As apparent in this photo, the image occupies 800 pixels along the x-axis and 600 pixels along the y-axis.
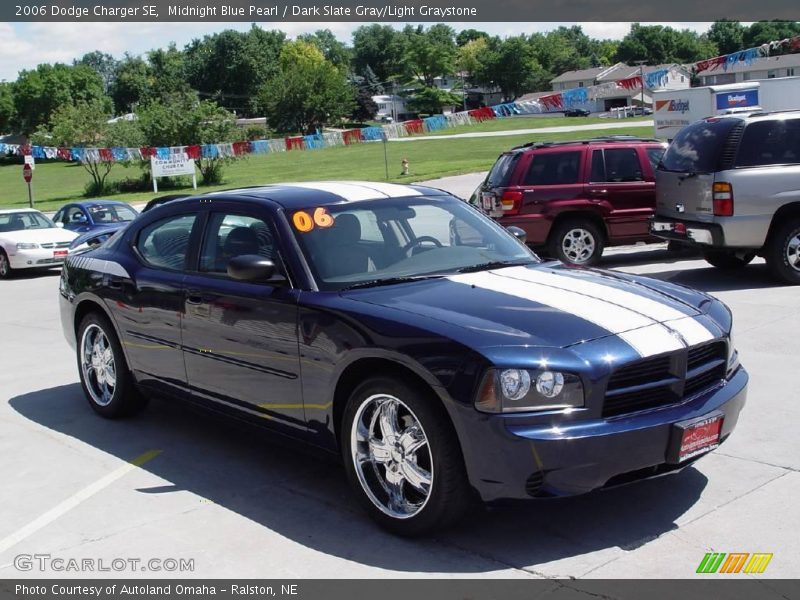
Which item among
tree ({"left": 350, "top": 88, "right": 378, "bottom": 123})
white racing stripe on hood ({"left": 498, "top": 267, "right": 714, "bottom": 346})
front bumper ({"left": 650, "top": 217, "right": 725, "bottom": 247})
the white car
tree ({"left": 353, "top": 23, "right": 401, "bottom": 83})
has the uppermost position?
tree ({"left": 353, "top": 23, "right": 401, "bottom": 83})

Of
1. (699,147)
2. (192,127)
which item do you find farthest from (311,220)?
(192,127)

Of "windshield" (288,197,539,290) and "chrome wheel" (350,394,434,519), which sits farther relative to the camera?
"windshield" (288,197,539,290)

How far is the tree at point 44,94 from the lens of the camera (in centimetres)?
12925

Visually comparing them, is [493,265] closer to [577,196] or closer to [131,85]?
[577,196]

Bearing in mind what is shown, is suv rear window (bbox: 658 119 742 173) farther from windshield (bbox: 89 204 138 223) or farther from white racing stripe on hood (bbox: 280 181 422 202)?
windshield (bbox: 89 204 138 223)

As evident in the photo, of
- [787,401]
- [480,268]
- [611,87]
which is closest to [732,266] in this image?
[787,401]

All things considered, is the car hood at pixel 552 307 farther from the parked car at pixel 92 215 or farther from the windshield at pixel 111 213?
the windshield at pixel 111 213

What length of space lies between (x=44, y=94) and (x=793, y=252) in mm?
133437

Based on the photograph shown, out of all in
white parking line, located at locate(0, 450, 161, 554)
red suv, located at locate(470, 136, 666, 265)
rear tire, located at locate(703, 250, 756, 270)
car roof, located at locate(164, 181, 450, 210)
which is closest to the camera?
white parking line, located at locate(0, 450, 161, 554)

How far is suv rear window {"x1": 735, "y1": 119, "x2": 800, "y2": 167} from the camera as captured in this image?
35.9ft

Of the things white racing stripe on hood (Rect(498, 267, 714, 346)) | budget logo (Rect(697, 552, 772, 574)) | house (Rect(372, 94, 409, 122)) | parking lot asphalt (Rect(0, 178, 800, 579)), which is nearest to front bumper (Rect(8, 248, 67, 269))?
parking lot asphalt (Rect(0, 178, 800, 579))

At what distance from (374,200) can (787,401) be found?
10.4 feet

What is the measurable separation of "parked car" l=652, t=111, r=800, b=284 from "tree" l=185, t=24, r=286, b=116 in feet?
456

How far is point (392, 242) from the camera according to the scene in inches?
216
